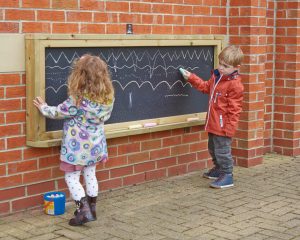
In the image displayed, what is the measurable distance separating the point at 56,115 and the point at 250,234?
6.18ft

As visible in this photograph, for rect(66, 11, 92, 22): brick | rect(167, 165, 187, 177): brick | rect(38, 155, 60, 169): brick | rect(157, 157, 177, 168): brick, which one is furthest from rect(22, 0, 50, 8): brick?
rect(167, 165, 187, 177): brick

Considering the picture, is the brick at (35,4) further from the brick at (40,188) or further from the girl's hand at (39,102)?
the brick at (40,188)

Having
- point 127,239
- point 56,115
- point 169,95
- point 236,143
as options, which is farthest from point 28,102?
point 236,143

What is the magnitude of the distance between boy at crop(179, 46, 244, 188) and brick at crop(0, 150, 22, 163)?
7.05ft

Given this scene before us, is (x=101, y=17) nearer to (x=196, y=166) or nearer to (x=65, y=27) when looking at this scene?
(x=65, y=27)

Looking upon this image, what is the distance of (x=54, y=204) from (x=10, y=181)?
17.0 inches

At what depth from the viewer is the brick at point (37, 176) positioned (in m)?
5.46

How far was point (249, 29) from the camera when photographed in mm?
7355

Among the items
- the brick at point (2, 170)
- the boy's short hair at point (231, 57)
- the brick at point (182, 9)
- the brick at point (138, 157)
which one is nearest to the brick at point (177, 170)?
the brick at point (138, 157)

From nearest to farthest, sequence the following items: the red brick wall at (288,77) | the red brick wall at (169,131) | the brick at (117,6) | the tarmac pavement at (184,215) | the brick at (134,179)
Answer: the tarmac pavement at (184,215), the red brick wall at (169,131), the brick at (117,6), the brick at (134,179), the red brick wall at (288,77)

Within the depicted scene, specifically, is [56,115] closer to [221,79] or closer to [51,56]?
[51,56]

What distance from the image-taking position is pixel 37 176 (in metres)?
5.55

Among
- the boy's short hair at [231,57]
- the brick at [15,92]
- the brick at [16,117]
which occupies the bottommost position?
the brick at [16,117]

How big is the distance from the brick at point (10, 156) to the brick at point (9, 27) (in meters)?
1.03
